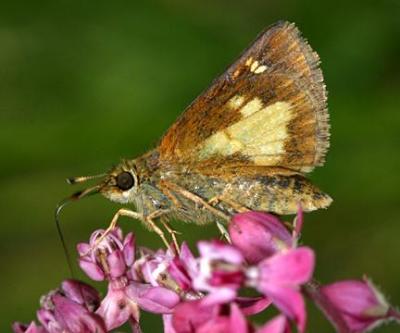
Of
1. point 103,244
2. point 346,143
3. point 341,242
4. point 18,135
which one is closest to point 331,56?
point 346,143

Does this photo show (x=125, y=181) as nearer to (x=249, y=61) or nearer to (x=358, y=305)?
(x=249, y=61)

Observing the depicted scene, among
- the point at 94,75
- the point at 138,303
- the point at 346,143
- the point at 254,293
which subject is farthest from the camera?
the point at 94,75

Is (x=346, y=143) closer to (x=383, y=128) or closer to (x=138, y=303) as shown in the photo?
(x=383, y=128)

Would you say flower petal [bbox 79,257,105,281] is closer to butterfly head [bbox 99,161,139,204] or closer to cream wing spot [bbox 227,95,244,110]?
butterfly head [bbox 99,161,139,204]

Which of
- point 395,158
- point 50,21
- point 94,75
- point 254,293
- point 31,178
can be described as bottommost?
point 254,293

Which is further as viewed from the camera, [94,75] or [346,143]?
[94,75]

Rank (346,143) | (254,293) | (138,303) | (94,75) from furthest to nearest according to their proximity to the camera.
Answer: (94,75) → (346,143) → (254,293) → (138,303)

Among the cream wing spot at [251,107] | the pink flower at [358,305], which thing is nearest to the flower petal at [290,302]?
the pink flower at [358,305]
